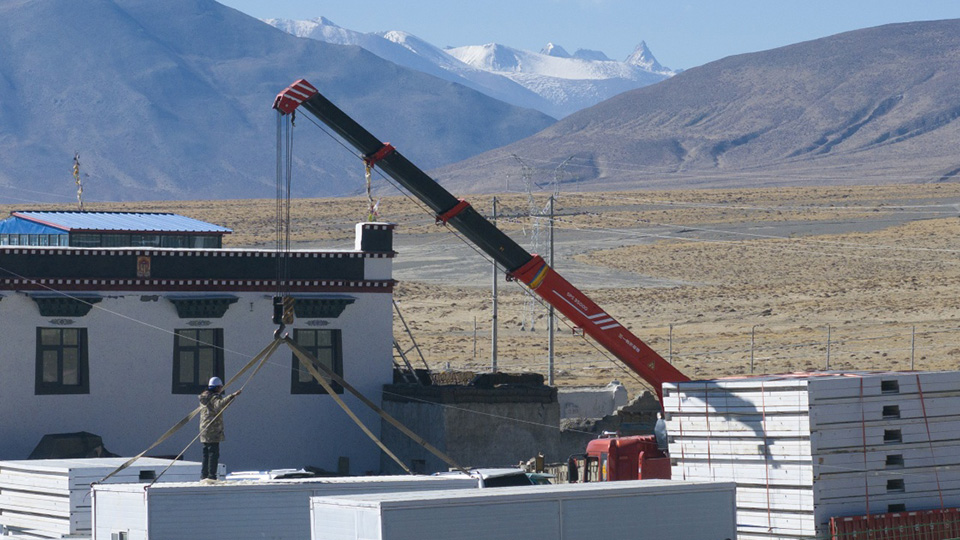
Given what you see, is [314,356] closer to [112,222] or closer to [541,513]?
[112,222]

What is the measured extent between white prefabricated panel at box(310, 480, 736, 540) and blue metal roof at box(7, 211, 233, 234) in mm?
25706

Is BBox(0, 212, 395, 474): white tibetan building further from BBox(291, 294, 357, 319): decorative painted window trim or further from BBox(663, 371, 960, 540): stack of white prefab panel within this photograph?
BBox(663, 371, 960, 540): stack of white prefab panel

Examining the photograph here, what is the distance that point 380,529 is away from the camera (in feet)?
61.8

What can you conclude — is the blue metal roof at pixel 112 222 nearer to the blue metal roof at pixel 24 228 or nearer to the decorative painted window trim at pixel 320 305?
the blue metal roof at pixel 24 228

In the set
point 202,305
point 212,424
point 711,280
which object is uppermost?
point 711,280

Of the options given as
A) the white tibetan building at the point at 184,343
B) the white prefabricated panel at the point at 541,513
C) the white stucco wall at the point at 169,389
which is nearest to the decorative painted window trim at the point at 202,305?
the white tibetan building at the point at 184,343

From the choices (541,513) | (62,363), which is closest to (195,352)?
(62,363)

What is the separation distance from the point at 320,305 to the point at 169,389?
4307mm

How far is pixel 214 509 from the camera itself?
2158 cm

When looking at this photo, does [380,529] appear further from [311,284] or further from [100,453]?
[311,284]

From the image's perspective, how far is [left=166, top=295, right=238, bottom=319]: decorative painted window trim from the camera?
38.4 meters

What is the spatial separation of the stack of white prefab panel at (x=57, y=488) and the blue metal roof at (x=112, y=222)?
1666 centimetres

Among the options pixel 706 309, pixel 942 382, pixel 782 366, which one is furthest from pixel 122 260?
pixel 706 309

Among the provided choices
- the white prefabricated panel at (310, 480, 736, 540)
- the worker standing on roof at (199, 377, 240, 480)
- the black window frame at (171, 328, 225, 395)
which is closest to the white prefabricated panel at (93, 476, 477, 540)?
the white prefabricated panel at (310, 480, 736, 540)
